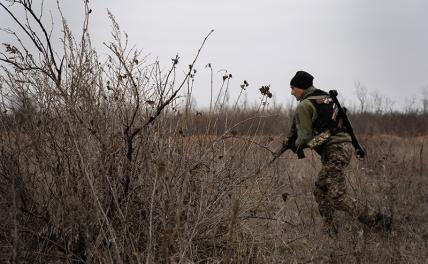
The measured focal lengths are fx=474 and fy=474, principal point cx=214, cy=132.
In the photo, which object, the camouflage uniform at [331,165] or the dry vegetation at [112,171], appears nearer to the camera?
the dry vegetation at [112,171]

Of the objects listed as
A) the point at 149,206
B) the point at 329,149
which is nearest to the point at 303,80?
the point at 329,149

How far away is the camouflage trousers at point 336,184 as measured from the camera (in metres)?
5.02

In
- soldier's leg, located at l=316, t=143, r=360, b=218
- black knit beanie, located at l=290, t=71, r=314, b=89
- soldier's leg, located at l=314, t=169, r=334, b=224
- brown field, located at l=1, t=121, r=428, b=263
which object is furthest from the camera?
black knit beanie, located at l=290, t=71, r=314, b=89

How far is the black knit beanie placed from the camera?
5.37 meters

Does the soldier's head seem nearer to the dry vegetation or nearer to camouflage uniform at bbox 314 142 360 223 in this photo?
camouflage uniform at bbox 314 142 360 223

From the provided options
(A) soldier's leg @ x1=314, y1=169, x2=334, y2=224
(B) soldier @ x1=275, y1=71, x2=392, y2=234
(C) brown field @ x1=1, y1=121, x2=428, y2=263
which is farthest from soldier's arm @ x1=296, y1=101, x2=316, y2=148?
(C) brown field @ x1=1, y1=121, x2=428, y2=263

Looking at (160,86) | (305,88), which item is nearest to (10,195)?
(160,86)

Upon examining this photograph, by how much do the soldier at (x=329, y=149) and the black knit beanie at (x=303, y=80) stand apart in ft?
0.68

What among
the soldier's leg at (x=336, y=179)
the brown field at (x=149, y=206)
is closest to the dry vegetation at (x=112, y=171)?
the brown field at (x=149, y=206)

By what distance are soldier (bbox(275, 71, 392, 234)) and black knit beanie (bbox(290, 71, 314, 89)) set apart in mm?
207

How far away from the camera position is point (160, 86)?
3.36m

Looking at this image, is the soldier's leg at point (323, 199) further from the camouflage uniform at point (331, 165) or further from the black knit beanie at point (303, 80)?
the black knit beanie at point (303, 80)

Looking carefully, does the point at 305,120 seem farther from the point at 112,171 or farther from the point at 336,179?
the point at 112,171

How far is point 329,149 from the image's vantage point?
16.8 feet
